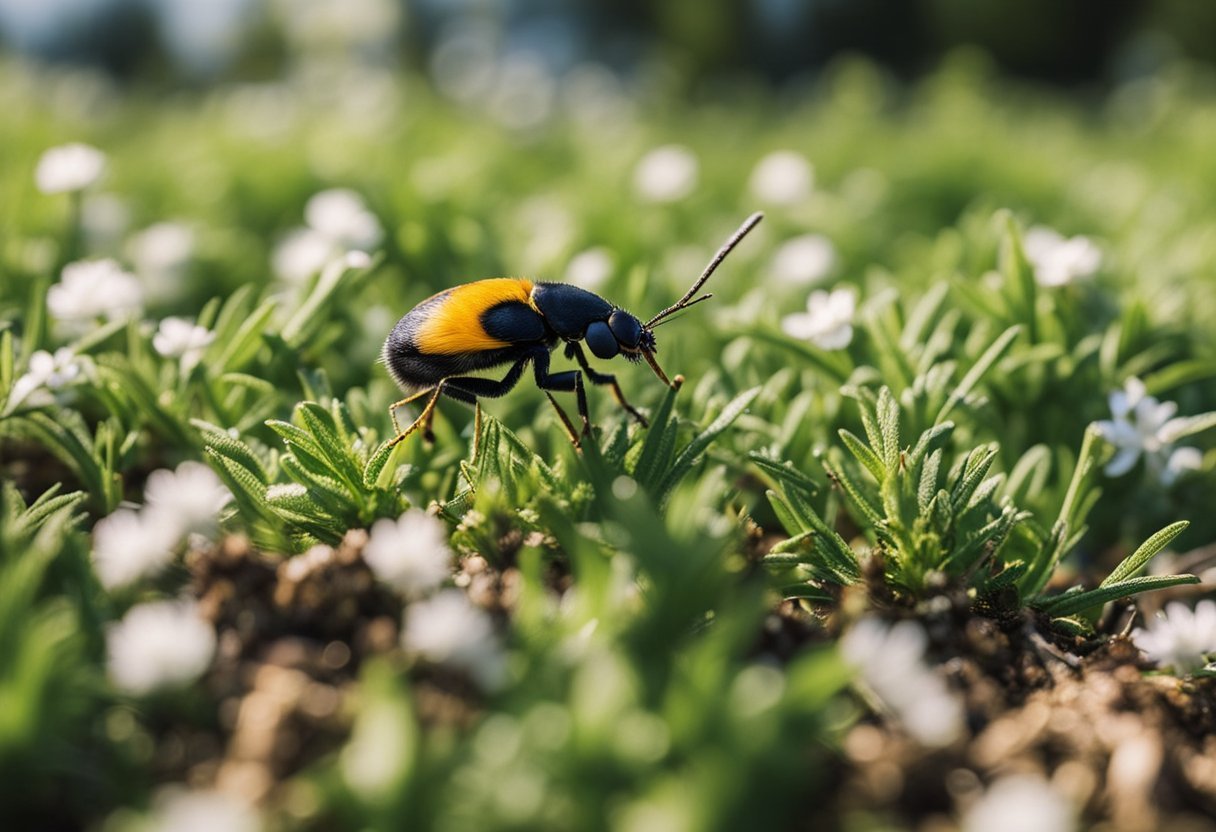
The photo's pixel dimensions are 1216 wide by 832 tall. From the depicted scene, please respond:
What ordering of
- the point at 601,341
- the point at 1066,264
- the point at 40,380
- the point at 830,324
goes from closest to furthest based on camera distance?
the point at 40,380 → the point at 601,341 → the point at 830,324 → the point at 1066,264

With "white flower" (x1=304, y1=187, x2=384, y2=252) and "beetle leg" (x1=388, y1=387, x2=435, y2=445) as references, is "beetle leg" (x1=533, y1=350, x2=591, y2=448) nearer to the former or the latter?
"beetle leg" (x1=388, y1=387, x2=435, y2=445)

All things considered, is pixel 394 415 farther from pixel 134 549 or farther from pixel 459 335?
pixel 134 549

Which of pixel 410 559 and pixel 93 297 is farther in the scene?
pixel 93 297

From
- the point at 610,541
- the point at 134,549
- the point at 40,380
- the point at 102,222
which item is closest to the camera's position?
the point at 134,549

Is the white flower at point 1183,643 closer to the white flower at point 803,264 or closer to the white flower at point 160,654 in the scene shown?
the white flower at point 160,654

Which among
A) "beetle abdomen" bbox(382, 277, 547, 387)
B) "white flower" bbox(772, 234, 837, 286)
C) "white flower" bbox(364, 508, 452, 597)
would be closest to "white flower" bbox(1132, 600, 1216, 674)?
"white flower" bbox(364, 508, 452, 597)

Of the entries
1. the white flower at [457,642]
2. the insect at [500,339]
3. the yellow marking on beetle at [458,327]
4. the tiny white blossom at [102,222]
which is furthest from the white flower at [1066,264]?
the tiny white blossom at [102,222]

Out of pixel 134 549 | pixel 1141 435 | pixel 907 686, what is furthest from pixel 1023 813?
pixel 1141 435
